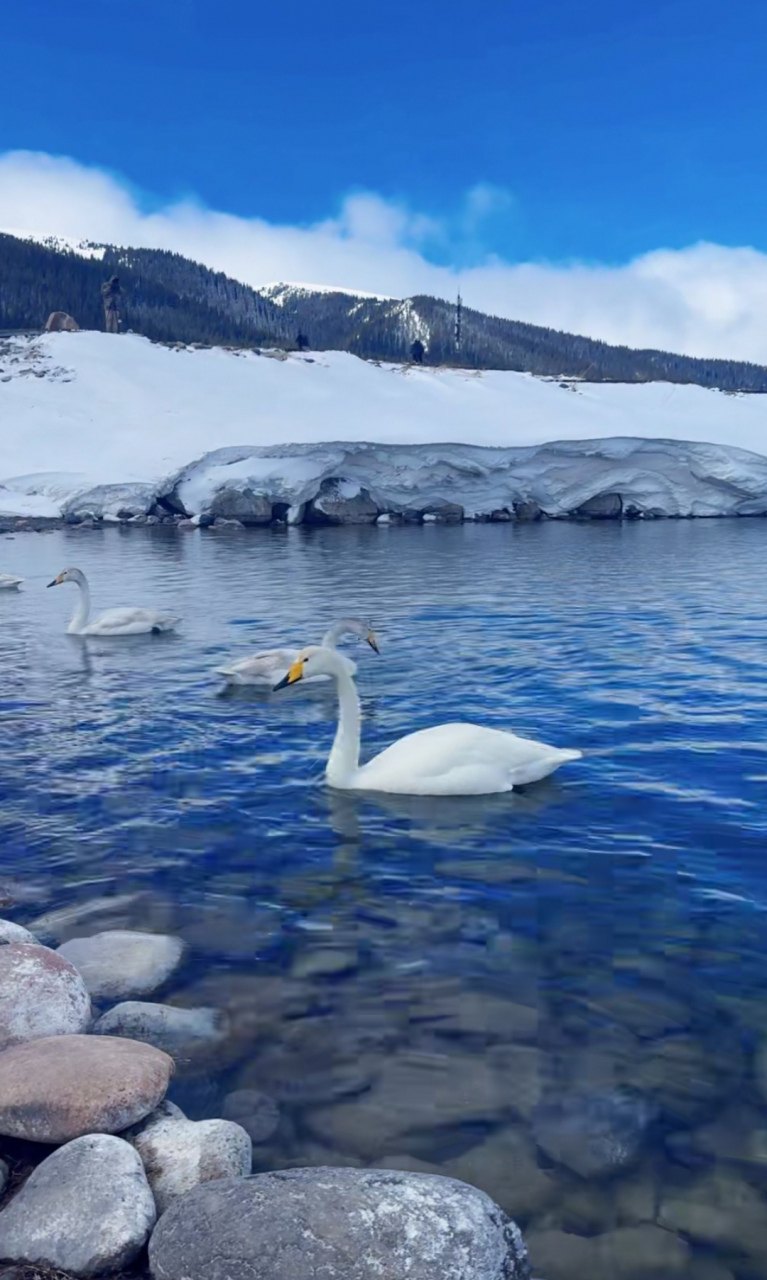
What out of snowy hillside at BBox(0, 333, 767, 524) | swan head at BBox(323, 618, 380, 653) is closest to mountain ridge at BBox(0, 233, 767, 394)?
snowy hillside at BBox(0, 333, 767, 524)

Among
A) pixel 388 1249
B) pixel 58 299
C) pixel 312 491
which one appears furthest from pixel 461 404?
pixel 58 299

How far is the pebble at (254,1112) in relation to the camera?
3736mm

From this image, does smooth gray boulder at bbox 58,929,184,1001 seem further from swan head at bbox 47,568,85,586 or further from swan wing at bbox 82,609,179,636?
swan head at bbox 47,568,85,586

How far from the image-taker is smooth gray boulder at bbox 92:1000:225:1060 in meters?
4.23

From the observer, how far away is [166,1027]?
170 inches

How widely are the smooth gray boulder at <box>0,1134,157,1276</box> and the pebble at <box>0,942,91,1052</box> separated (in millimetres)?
899

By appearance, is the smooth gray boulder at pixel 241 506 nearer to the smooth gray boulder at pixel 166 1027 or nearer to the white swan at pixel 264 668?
the white swan at pixel 264 668

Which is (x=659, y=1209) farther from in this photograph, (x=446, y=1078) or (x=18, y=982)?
(x=18, y=982)

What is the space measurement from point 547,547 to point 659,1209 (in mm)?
23941

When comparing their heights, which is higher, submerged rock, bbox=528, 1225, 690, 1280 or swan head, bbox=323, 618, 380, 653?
swan head, bbox=323, 618, 380, 653

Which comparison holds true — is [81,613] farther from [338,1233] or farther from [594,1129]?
[338,1233]

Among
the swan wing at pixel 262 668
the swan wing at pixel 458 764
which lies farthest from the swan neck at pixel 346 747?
the swan wing at pixel 262 668

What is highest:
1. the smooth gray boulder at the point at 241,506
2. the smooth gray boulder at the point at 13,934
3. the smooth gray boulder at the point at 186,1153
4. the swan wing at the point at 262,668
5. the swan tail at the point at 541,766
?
the smooth gray boulder at the point at 241,506

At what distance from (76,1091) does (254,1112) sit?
704mm
